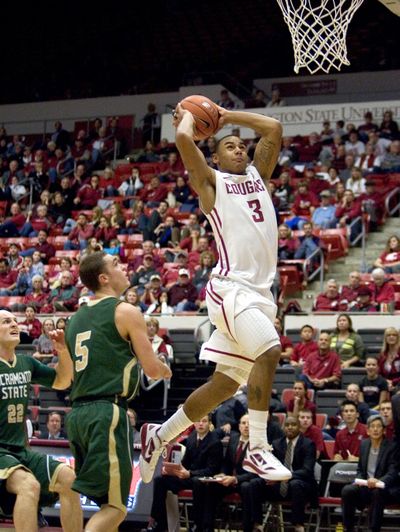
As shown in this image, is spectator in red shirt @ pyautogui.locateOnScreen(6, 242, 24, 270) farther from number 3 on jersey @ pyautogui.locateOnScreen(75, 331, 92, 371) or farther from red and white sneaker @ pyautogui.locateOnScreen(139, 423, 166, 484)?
number 3 on jersey @ pyautogui.locateOnScreen(75, 331, 92, 371)

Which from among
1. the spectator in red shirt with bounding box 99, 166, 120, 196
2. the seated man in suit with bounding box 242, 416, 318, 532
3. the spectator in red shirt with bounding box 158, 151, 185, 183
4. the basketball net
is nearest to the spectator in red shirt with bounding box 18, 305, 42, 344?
the spectator in red shirt with bounding box 99, 166, 120, 196

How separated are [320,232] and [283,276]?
4.84ft

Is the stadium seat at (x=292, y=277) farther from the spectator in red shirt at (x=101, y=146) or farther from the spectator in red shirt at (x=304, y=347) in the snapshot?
the spectator in red shirt at (x=101, y=146)

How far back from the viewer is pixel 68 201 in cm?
2261

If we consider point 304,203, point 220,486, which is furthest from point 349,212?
point 220,486

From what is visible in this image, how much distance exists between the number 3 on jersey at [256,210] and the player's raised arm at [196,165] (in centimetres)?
24

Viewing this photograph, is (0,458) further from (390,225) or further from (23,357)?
(390,225)

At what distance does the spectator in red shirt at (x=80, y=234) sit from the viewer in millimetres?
20172

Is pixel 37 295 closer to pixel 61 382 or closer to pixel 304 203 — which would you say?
pixel 304 203

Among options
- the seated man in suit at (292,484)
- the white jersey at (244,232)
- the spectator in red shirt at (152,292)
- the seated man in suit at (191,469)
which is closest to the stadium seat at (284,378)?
the seated man in suit at (191,469)

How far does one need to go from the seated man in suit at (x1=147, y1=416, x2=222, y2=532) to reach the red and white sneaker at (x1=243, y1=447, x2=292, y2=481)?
447 cm

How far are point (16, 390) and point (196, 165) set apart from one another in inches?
79.1

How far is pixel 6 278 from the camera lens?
19734 mm

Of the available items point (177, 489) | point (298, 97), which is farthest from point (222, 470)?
point (298, 97)
